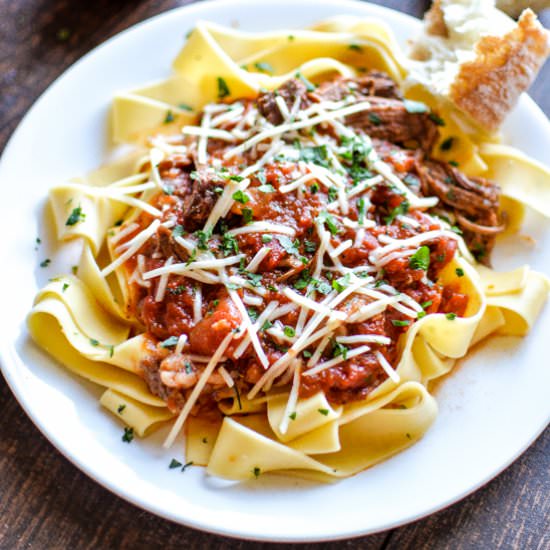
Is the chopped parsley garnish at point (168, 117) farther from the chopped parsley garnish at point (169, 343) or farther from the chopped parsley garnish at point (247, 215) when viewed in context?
the chopped parsley garnish at point (169, 343)

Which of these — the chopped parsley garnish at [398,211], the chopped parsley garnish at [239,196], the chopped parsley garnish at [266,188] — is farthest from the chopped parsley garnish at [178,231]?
the chopped parsley garnish at [398,211]

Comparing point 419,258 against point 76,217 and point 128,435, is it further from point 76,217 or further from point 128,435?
point 76,217

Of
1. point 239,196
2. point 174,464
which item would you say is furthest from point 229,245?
point 174,464

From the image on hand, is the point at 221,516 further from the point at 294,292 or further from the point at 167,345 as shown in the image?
the point at 294,292

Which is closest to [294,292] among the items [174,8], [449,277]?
[449,277]

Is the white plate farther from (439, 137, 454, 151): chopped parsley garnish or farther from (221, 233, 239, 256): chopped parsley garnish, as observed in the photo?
(221, 233, 239, 256): chopped parsley garnish

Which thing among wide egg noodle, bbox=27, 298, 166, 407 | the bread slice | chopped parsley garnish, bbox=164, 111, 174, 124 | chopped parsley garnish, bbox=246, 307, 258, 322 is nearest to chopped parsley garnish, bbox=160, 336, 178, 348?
wide egg noodle, bbox=27, 298, 166, 407
